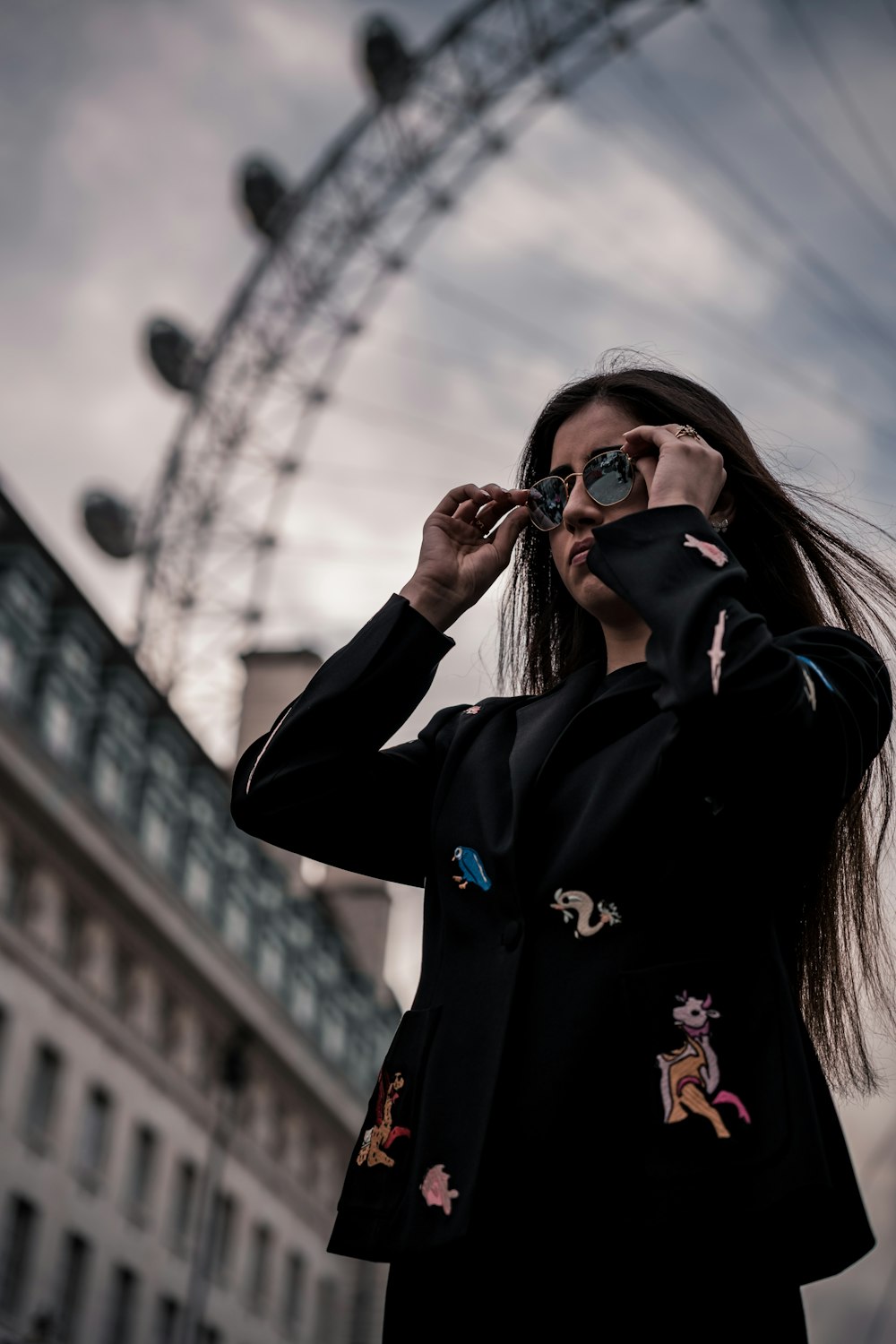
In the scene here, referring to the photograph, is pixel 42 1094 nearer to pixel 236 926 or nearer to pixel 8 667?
pixel 8 667

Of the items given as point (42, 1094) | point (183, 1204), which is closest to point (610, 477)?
point (42, 1094)

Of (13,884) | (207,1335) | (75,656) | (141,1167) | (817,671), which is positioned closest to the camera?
(817,671)

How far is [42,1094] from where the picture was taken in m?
34.0

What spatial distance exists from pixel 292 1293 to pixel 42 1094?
14.0 metres

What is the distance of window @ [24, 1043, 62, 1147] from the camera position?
1302 inches

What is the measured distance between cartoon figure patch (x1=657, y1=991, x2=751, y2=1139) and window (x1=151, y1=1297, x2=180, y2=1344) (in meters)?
37.5

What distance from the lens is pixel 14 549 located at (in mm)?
36656

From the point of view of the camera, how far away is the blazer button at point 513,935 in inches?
87.5

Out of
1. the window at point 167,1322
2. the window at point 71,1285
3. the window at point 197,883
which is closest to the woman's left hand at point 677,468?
the window at point 71,1285

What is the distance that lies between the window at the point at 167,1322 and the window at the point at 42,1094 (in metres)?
5.74

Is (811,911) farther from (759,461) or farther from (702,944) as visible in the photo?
(759,461)

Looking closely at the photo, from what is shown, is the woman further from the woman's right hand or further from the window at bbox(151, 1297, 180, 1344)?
the window at bbox(151, 1297, 180, 1344)

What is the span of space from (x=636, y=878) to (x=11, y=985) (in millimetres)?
31951

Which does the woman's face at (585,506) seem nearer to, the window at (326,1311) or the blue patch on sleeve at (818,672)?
the blue patch on sleeve at (818,672)
